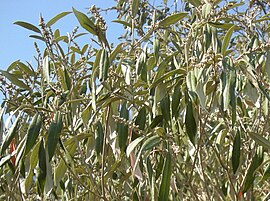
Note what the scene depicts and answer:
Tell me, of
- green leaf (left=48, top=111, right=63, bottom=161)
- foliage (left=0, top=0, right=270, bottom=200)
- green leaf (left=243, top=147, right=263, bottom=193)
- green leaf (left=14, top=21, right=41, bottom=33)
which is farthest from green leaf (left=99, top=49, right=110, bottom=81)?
green leaf (left=243, top=147, right=263, bottom=193)

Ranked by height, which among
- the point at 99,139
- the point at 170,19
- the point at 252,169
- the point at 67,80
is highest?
the point at 170,19

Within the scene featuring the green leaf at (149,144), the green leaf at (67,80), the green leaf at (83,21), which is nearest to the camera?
the green leaf at (149,144)

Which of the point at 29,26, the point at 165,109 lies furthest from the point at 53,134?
the point at 29,26

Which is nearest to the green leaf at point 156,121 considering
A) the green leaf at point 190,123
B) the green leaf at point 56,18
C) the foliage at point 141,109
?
the foliage at point 141,109

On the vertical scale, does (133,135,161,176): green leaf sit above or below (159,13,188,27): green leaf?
below

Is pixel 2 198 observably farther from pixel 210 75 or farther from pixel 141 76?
pixel 210 75

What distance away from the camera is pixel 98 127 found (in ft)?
4.00

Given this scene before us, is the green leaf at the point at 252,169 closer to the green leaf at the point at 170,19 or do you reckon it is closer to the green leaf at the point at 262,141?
the green leaf at the point at 262,141

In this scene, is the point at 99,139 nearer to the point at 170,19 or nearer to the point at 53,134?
the point at 53,134

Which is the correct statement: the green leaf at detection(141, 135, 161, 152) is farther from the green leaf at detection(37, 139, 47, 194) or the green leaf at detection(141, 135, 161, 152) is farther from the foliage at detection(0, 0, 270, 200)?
the green leaf at detection(37, 139, 47, 194)

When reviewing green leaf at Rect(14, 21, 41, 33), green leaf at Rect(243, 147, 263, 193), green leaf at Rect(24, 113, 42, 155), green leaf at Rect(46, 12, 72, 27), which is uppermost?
green leaf at Rect(46, 12, 72, 27)

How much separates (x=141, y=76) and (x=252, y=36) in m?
0.35

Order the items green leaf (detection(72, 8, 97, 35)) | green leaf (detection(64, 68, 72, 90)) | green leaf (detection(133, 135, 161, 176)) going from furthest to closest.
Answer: green leaf (detection(64, 68, 72, 90))
green leaf (detection(72, 8, 97, 35))
green leaf (detection(133, 135, 161, 176))

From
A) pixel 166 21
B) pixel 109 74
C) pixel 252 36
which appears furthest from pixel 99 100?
pixel 252 36
